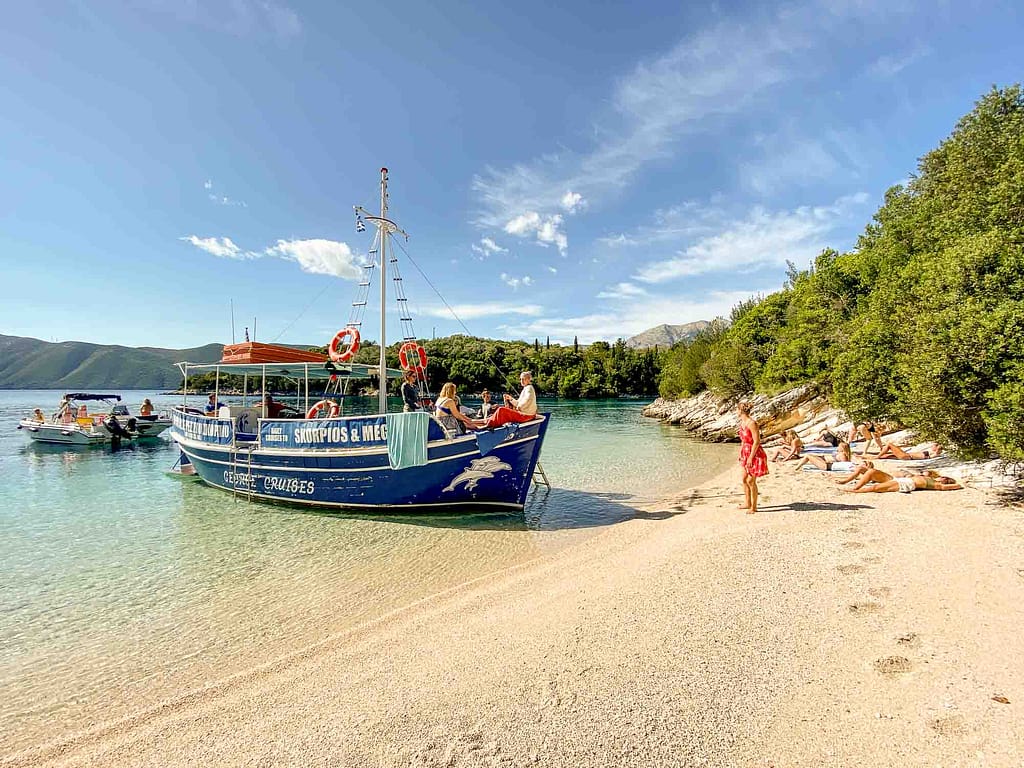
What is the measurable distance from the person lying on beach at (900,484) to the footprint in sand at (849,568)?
234 inches

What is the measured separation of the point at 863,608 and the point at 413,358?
11.8 meters

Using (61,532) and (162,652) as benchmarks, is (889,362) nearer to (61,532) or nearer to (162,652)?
(162,652)

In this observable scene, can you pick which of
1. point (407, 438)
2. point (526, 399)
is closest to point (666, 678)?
point (526, 399)

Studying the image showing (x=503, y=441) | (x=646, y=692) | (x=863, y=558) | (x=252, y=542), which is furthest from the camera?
(x=503, y=441)

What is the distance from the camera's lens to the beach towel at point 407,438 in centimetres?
1204

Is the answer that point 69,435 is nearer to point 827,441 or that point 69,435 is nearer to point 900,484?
point 900,484

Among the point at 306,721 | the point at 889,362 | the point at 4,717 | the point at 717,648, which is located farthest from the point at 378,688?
the point at 889,362

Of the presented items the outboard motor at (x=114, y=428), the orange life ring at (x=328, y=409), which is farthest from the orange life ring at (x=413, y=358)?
the outboard motor at (x=114, y=428)

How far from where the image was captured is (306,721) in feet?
14.2

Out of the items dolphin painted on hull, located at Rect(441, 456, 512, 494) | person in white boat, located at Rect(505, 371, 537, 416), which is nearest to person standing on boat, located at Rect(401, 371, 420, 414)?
dolphin painted on hull, located at Rect(441, 456, 512, 494)

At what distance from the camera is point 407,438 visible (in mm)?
12195

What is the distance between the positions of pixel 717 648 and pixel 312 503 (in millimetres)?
12094

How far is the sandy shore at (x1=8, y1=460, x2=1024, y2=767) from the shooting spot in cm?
361

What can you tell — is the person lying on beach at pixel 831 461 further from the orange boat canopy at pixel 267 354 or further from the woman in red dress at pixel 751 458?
the orange boat canopy at pixel 267 354
